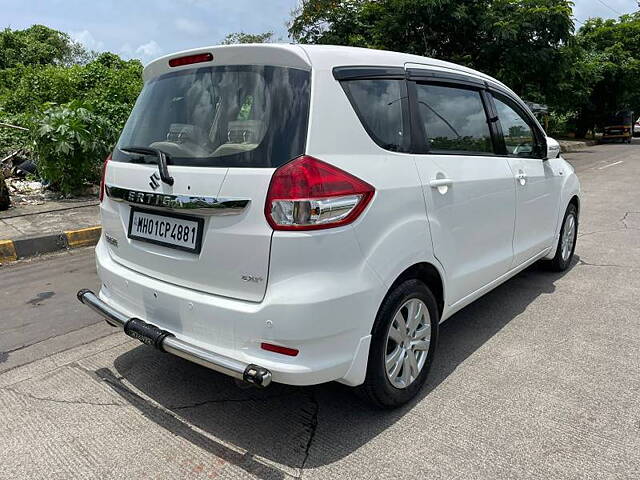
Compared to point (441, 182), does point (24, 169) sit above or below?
below

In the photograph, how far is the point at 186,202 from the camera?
247 centimetres

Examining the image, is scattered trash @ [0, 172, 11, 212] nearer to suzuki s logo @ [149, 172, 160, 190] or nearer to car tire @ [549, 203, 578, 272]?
suzuki s logo @ [149, 172, 160, 190]

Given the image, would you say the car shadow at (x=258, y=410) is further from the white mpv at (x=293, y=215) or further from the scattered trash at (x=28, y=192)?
the scattered trash at (x=28, y=192)

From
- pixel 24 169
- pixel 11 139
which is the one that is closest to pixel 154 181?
pixel 24 169

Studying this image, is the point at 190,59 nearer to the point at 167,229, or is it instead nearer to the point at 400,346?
the point at 167,229

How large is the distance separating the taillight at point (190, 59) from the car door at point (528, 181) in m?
2.24

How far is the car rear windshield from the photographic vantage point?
91.6 inches

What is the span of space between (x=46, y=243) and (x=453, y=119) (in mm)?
5247

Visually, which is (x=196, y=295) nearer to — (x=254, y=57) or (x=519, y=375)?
(x=254, y=57)

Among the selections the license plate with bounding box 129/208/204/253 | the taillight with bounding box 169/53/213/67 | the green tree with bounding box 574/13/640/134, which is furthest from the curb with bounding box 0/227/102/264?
the green tree with bounding box 574/13/640/134

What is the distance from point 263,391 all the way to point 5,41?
112 ft

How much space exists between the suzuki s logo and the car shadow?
123 cm

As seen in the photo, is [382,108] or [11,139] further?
[11,139]

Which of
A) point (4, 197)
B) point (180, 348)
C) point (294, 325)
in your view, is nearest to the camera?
point (294, 325)
